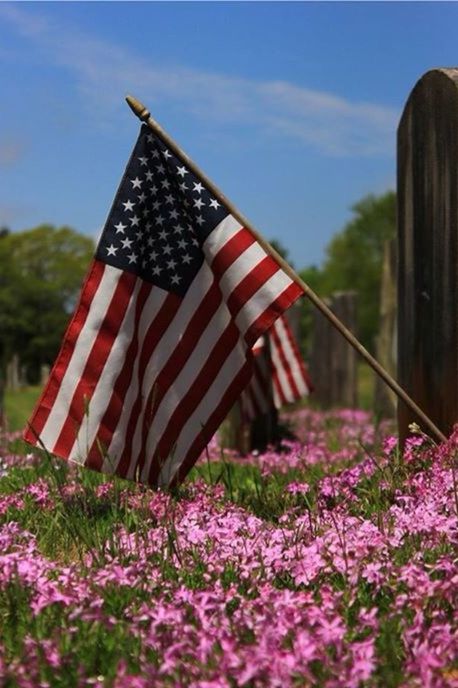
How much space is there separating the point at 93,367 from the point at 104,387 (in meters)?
0.13

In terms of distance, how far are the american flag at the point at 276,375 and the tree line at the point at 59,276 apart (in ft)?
127

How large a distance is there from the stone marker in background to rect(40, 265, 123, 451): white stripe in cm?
1464

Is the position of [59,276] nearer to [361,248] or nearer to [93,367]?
[361,248]

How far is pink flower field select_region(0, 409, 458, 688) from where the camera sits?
323 cm

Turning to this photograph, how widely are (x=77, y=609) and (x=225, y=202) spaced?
8.94 ft

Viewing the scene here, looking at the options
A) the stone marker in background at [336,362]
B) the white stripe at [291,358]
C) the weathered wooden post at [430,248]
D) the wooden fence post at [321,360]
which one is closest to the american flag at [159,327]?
the weathered wooden post at [430,248]

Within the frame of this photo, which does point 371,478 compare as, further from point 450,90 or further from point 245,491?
point 450,90

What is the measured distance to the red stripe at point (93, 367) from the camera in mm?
5629

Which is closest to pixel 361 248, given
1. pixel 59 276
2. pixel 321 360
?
pixel 59 276

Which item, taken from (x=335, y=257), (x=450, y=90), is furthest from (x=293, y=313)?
(x=335, y=257)

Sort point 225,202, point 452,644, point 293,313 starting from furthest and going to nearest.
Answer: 1. point 293,313
2. point 225,202
3. point 452,644

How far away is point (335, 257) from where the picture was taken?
6469 cm

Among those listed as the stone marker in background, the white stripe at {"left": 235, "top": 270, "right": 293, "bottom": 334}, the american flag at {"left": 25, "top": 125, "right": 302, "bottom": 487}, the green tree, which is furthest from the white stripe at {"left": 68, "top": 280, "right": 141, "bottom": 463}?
the green tree

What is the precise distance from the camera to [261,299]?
18.2 ft
